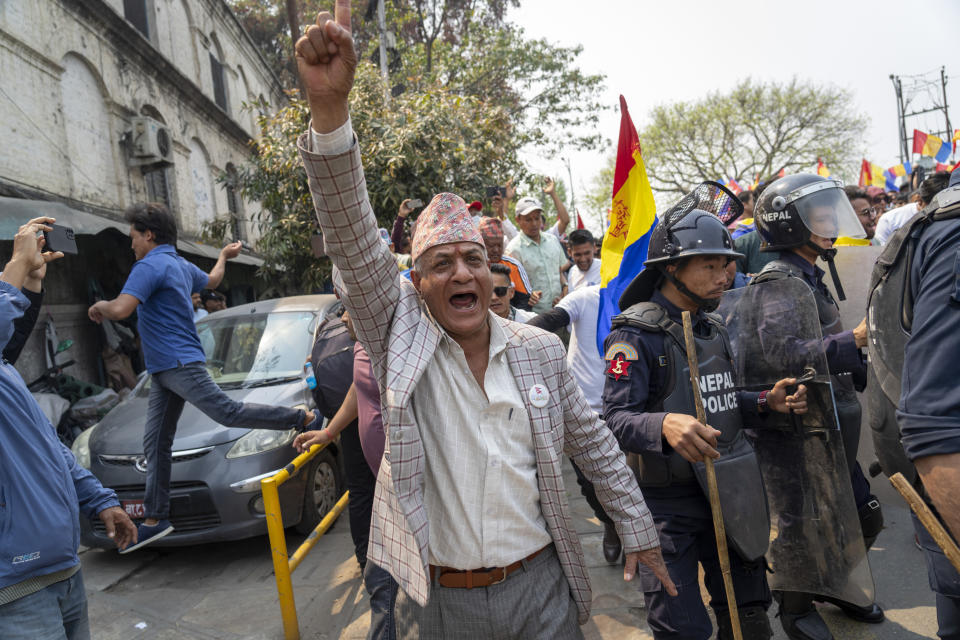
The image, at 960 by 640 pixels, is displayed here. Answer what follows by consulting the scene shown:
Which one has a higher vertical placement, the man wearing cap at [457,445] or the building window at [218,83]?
the building window at [218,83]

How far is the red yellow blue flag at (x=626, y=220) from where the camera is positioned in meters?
3.62

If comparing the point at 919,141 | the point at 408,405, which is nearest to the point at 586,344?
the point at 408,405

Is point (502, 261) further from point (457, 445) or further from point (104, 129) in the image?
point (104, 129)

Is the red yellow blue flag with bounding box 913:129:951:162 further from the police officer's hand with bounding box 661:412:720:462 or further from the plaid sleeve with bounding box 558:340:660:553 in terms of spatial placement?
the plaid sleeve with bounding box 558:340:660:553

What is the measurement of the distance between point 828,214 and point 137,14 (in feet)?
47.2

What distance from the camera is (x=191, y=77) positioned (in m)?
15.4

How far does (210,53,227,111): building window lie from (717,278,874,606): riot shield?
1758 cm

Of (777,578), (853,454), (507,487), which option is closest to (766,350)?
(853,454)

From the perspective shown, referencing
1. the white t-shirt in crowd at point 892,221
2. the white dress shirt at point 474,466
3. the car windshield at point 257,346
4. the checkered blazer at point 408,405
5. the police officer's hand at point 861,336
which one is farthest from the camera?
the white t-shirt in crowd at point 892,221

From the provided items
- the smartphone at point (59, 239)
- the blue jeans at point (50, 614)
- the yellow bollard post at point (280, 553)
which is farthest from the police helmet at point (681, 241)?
the smartphone at point (59, 239)

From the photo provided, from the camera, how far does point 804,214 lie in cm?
326

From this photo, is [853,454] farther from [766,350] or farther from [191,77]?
[191,77]

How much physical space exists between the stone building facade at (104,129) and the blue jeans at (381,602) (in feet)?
19.1

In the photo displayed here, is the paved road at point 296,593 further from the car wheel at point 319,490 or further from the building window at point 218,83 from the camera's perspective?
the building window at point 218,83
